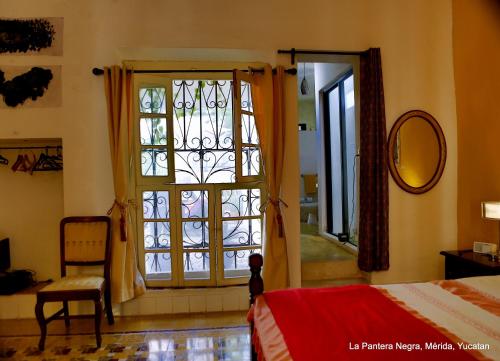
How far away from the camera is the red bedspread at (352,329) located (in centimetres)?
120

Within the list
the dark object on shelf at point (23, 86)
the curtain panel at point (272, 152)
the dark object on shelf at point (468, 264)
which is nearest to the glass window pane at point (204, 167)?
the curtain panel at point (272, 152)

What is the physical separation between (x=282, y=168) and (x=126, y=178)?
1407mm

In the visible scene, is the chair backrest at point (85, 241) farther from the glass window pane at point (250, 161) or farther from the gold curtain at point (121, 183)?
the glass window pane at point (250, 161)

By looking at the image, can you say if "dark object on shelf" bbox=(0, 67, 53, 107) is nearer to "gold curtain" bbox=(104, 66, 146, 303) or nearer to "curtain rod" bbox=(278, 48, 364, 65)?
"gold curtain" bbox=(104, 66, 146, 303)

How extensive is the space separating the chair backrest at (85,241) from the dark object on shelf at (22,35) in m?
1.56

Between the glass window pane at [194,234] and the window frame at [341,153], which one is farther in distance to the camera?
the window frame at [341,153]

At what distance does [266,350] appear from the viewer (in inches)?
52.4

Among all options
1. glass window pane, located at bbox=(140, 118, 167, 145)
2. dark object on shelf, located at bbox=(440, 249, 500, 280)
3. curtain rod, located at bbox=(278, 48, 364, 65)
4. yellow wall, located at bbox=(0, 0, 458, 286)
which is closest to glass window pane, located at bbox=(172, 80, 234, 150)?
glass window pane, located at bbox=(140, 118, 167, 145)

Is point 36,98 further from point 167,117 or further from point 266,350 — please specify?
point 266,350

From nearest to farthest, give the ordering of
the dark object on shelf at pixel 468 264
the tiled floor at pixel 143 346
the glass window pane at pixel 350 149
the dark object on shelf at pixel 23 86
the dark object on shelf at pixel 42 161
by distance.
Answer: the tiled floor at pixel 143 346 < the dark object on shelf at pixel 468 264 < the dark object on shelf at pixel 23 86 < the dark object on shelf at pixel 42 161 < the glass window pane at pixel 350 149

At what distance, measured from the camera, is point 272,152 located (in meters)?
3.07

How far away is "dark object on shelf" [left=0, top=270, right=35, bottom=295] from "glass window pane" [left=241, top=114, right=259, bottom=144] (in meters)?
2.39

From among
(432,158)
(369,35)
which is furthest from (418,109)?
(369,35)

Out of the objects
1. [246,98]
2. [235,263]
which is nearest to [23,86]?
[246,98]
